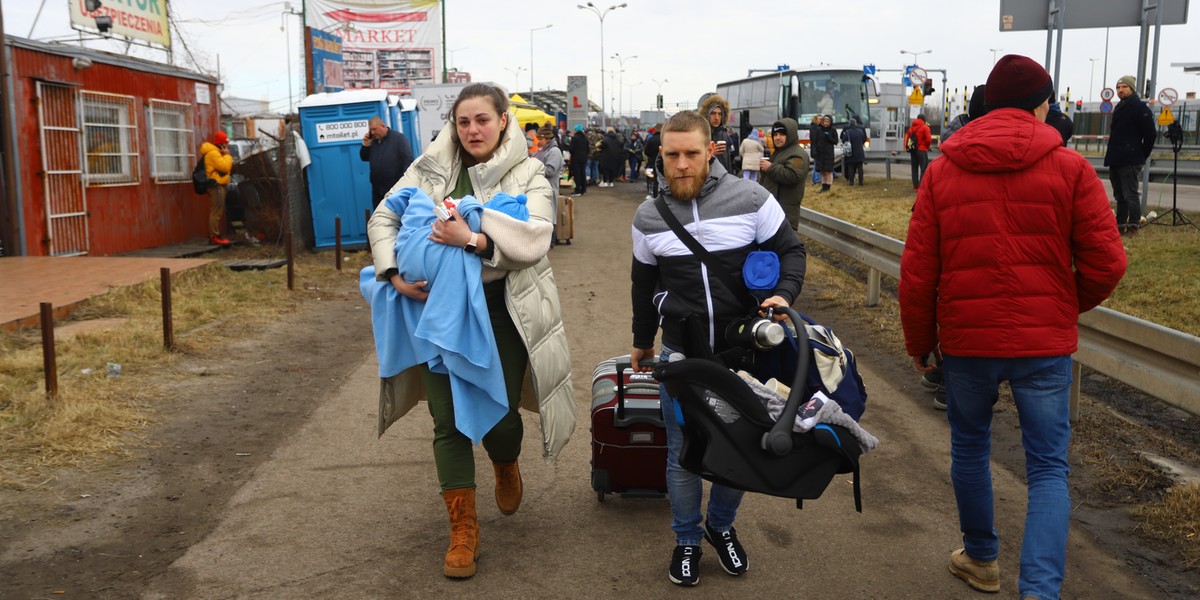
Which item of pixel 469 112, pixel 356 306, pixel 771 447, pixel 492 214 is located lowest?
pixel 356 306

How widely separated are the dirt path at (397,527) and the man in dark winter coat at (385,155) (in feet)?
24.2

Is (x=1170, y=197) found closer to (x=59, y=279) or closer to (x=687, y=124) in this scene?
(x=59, y=279)

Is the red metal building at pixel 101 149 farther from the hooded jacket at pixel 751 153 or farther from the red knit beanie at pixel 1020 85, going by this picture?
the red knit beanie at pixel 1020 85

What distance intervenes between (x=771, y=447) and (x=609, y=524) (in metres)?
1.55

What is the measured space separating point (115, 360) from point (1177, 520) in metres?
6.87

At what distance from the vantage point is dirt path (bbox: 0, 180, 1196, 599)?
404cm

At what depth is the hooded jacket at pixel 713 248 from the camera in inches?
152

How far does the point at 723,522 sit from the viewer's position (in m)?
4.15

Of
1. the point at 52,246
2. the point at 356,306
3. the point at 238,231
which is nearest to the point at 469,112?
the point at 356,306

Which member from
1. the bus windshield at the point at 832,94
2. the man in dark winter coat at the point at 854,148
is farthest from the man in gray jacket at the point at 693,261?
the bus windshield at the point at 832,94

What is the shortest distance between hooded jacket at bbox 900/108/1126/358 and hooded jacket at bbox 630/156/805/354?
590mm

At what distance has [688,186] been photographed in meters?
3.90

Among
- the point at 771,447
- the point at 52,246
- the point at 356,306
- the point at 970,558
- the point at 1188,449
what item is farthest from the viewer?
the point at 52,246

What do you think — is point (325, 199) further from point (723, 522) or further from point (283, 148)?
point (723, 522)
